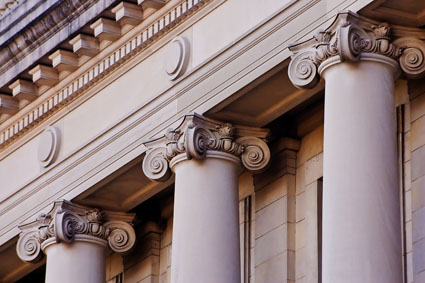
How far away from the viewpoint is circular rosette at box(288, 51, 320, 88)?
3198 centimetres

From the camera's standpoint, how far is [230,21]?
34219 millimetres

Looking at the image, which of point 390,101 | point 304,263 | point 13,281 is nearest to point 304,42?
point 390,101

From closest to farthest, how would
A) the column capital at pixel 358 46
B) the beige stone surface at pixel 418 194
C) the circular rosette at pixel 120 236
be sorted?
the column capital at pixel 358 46
the beige stone surface at pixel 418 194
the circular rosette at pixel 120 236

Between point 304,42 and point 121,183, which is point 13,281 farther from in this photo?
point 304,42

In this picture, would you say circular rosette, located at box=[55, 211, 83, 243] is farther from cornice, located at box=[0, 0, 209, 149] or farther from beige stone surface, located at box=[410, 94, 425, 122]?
beige stone surface, located at box=[410, 94, 425, 122]

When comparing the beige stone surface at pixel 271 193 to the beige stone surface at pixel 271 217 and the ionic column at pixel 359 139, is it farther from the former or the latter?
the ionic column at pixel 359 139

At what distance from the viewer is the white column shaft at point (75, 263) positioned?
1462 inches

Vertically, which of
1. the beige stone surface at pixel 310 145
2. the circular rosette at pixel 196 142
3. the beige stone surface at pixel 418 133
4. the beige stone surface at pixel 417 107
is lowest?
the beige stone surface at pixel 418 133

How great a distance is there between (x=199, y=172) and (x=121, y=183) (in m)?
3.15

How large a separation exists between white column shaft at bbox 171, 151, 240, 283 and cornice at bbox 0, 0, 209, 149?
2.85 metres

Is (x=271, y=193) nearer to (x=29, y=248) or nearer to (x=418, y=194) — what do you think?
(x=418, y=194)

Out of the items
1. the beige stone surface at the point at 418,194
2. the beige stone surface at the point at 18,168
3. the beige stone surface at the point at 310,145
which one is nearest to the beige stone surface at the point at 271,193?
the beige stone surface at the point at 310,145

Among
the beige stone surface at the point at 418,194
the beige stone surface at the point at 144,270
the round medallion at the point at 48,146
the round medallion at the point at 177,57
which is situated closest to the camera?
the beige stone surface at the point at 418,194

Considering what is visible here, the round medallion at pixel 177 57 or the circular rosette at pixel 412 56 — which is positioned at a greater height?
the round medallion at pixel 177 57
